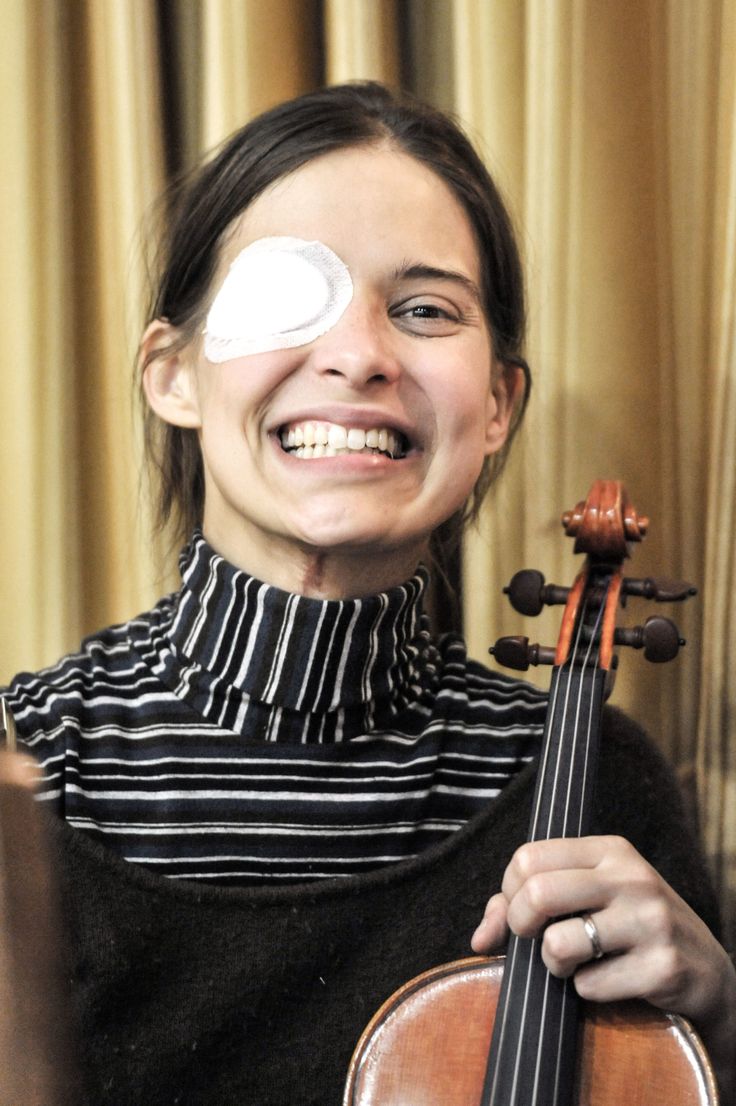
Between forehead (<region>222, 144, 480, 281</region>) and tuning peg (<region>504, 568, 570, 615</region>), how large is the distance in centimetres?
28

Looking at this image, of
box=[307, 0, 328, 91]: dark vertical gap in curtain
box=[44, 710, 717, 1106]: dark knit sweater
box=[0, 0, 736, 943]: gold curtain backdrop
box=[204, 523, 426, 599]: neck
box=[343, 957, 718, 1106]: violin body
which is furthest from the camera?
box=[307, 0, 328, 91]: dark vertical gap in curtain

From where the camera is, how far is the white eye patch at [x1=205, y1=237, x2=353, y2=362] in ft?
3.39

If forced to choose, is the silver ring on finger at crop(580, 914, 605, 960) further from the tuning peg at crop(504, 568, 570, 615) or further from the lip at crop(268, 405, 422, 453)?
the lip at crop(268, 405, 422, 453)

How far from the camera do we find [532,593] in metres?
1.04

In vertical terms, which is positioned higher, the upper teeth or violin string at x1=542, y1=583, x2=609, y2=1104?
the upper teeth

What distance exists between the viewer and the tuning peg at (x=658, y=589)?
1.03 metres

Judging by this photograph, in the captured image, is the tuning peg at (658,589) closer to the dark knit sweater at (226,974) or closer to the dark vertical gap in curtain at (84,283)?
the dark knit sweater at (226,974)

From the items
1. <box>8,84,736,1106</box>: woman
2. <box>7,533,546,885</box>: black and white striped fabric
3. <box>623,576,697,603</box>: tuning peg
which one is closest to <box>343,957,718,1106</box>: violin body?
<box>8,84,736,1106</box>: woman

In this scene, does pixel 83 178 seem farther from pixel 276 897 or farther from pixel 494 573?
pixel 276 897

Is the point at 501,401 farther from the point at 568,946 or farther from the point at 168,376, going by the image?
the point at 568,946

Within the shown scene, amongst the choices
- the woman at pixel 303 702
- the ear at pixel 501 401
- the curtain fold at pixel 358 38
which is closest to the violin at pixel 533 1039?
the woman at pixel 303 702

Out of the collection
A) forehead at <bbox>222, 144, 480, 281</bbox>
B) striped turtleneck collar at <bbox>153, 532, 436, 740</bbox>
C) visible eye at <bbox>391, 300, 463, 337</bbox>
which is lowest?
striped turtleneck collar at <bbox>153, 532, 436, 740</bbox>

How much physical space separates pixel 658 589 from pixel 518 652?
13 cm

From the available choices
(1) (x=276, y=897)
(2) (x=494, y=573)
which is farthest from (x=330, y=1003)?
(2) (x=494, y=573)
